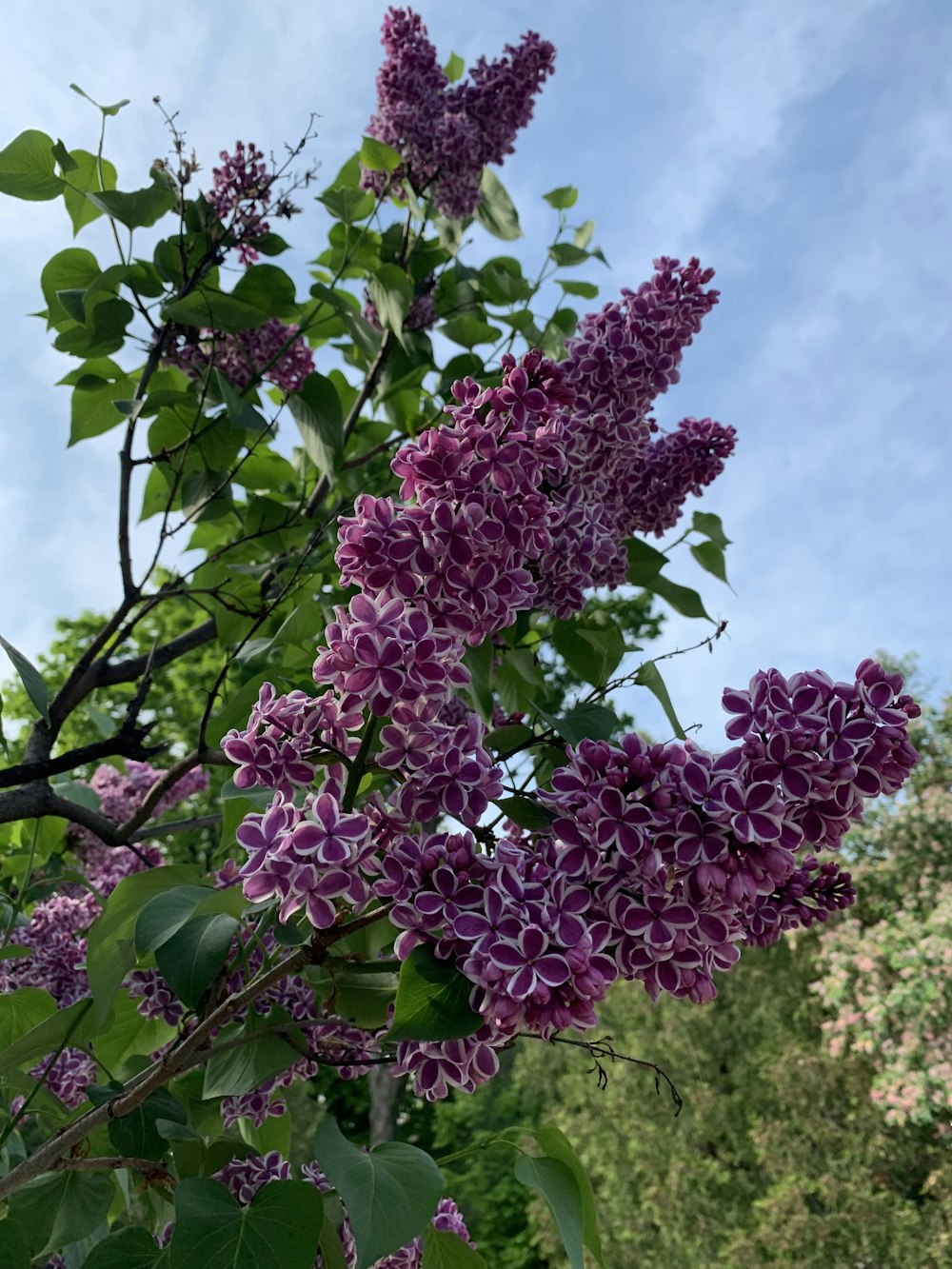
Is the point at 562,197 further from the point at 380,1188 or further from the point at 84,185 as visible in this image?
the point at 380,1188

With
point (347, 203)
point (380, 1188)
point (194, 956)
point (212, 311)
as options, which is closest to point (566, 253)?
point (347, 203)

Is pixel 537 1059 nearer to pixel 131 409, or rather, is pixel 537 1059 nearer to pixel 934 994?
pixel 934 994

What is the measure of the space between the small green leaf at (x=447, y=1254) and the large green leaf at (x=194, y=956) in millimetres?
410

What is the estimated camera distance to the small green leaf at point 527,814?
3.24 ft

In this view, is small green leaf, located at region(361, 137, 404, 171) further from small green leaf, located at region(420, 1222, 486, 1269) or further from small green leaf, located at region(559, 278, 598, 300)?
small green leaf, located at region(420, 1222, 486, 1269)

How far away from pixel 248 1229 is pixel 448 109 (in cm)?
235

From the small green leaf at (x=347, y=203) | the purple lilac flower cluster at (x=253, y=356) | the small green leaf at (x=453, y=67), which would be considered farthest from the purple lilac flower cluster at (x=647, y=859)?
the small green leaf at (x=453, y=67)

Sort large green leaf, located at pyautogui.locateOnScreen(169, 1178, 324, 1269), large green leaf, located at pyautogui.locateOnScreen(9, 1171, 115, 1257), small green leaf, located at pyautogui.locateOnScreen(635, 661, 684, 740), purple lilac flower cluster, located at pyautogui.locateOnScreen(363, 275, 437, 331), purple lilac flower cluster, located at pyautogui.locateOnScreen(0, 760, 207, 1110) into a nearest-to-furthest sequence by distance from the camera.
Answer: large green leaf, located at pyautogui.locateOnScreen(169, 1178, 324, 1269) → large green leaf, located at pyautogui.locateOnScreen(9, 1171, 115, 1257) → small green leaf, located at pyautogui.locateOnScreen(635, 661, 684, 740) → purple lilac flower cluster, located at pyautogui.locateOnScreen(0, 760, 207, 1110) → purple lilac flower cluster, located at pyautogui.locateOnScreen(363, 275, 437, 331)

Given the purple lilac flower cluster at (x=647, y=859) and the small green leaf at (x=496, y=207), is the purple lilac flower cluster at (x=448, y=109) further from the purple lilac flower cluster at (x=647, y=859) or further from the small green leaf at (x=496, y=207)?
the purple lilac flower cluster at (x=647, y=859)

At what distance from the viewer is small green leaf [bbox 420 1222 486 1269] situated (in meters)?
1.15

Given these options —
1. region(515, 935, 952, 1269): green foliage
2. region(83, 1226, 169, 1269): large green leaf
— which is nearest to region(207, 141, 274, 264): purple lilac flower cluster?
region(83, 1226, 169, 1269): large green leaf

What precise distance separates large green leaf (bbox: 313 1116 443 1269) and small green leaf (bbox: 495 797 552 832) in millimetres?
306

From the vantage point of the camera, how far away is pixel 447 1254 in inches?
45.7

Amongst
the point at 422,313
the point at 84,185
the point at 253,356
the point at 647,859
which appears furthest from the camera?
the point at 422,313
